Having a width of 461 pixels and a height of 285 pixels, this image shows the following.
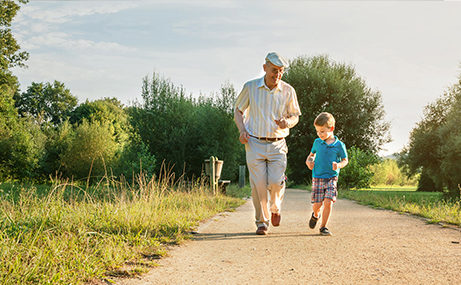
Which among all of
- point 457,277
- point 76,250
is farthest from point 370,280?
point 76,250

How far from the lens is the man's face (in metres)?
5.30

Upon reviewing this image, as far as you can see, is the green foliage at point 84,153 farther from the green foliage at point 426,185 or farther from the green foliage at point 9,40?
the green foliage at point 426,185

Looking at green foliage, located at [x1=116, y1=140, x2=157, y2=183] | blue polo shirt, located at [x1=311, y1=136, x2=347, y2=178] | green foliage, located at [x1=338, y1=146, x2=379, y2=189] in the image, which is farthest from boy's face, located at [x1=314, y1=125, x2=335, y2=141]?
green foliage, located at [x1=338, y1=146, x2=379, y2=189]

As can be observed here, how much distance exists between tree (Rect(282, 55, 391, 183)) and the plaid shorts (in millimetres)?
20819

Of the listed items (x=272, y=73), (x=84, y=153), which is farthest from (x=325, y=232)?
(x=84, y=153)

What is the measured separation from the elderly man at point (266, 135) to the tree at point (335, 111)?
21.0 m

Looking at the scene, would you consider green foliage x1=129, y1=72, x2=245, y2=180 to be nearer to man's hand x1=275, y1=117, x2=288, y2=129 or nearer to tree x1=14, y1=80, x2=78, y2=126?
man's hand x1=275, y1=117, x2=288, y2=129

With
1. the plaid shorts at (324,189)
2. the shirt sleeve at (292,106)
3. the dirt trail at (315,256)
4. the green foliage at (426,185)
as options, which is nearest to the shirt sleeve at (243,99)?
the shirt sleeve at (292,106)

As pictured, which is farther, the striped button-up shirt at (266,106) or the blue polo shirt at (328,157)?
the blue polo shirt at (328,157)

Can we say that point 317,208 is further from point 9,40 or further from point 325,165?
point 9,40

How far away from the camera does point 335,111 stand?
88.9ft

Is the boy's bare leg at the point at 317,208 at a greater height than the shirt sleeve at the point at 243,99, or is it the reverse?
the shirt sleeve at the point at 243,99

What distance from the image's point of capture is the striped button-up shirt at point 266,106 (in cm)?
538

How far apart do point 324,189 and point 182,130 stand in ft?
45.0
